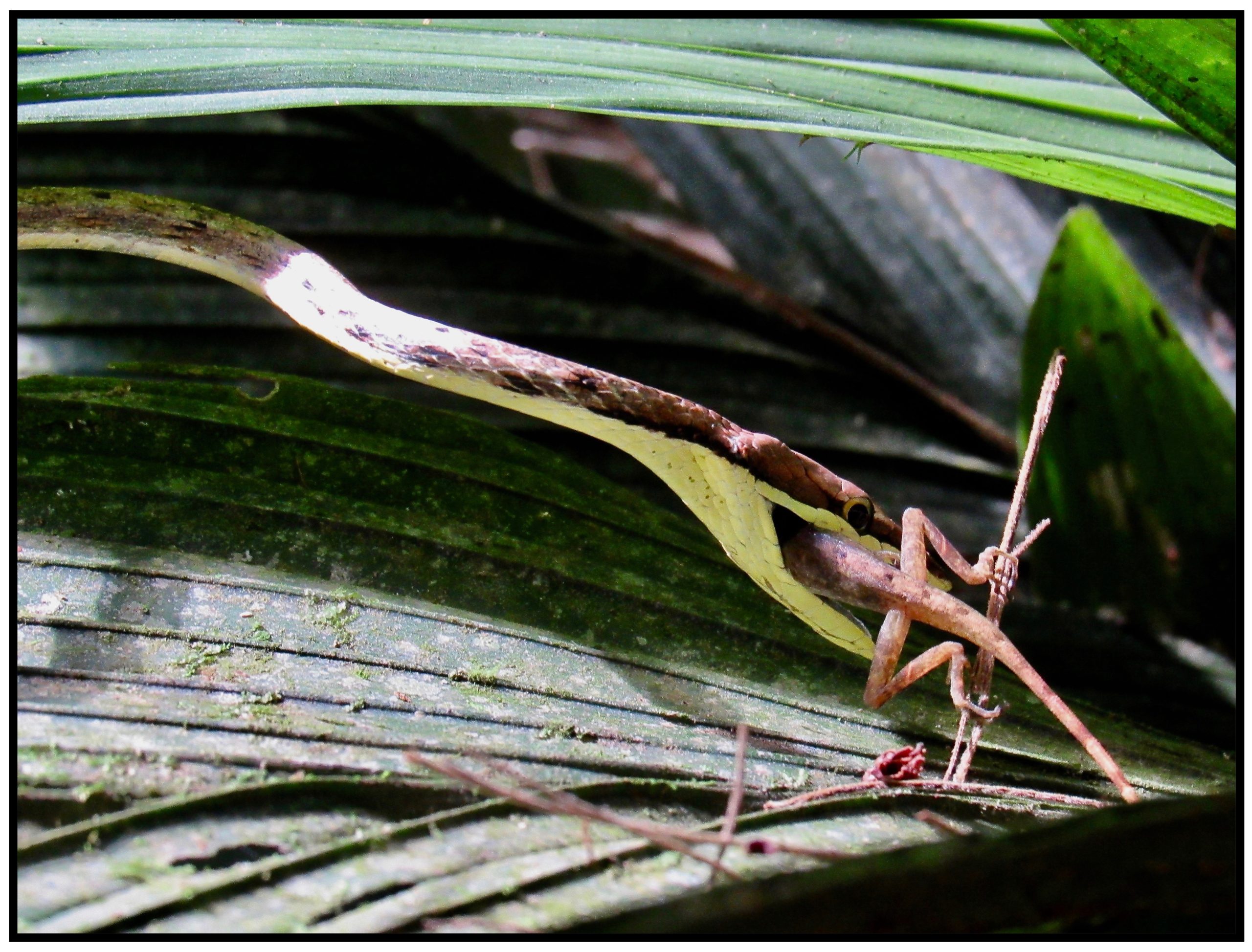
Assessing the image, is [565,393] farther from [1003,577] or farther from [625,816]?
[1003,577]

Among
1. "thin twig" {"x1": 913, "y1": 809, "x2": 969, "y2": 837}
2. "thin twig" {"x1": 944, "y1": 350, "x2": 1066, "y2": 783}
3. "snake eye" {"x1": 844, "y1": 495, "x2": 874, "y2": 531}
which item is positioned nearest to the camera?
"thin twig" {"x1": 913, "y1": 809, "x2": 969, "y2": 837}

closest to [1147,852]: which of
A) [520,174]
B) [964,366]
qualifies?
[964,366]

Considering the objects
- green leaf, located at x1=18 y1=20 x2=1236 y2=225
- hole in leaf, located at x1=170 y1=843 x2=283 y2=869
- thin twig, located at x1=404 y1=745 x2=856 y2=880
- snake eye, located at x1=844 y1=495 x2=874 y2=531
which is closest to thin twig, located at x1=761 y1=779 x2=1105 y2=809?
thin twig, located at x1=404 y1=745 x2=856 y2=880

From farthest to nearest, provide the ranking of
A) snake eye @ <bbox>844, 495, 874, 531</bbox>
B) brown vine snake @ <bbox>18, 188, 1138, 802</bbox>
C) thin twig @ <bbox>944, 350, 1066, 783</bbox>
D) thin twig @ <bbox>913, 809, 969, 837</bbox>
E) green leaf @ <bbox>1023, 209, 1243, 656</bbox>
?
green leaf @ <bbox>1023, 209, 1243, 656</bbox>
snake eye @ <bbox>844, 495, 874, 531</bbox>
brown vine snake @ <bbox>18, 188, 1138, 802</bbox>
thin twig @ <bbox>944, 350, 1066, 783</bbox>
thin twig @ <bbox>913, 809, 969, 837</bbox>

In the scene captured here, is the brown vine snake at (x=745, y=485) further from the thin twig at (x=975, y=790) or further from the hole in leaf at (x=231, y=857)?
the hole in leaf at (x=231, y=857)

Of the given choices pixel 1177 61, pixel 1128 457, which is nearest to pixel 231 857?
pixel 1177 61

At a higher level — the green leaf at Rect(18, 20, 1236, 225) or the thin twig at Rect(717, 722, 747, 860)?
the green leaf at Rect(18, 20, 1236, 225)

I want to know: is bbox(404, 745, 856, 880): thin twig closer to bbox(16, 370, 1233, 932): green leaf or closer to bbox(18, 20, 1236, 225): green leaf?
bbox(16, 370, 1233, 932): green leaf
